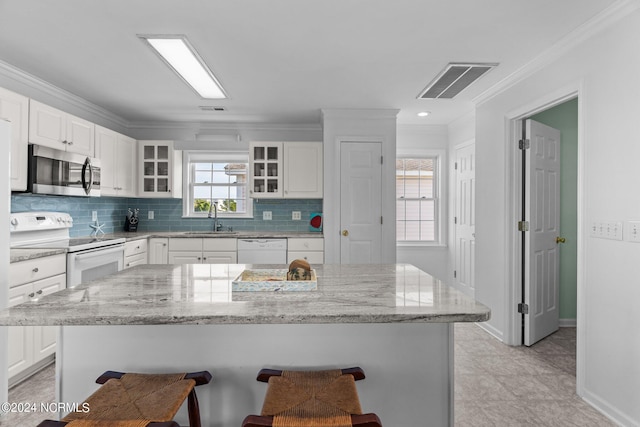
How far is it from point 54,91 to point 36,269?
1.93 meters

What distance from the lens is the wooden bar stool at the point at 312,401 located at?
1105mm

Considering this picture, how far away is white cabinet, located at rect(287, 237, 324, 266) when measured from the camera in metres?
4.65

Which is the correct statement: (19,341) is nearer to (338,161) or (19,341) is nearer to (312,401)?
(312,401)

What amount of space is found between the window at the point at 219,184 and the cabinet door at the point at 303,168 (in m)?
0.75

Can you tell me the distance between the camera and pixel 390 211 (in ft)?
15.3

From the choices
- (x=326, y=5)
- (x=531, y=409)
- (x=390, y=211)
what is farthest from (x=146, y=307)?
(x=390, y=211)

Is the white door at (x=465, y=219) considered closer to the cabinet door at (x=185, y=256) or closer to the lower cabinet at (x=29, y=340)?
the cabinet door at (x=185, y=256)

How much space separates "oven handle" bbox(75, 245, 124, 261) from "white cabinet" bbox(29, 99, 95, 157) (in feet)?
3.07

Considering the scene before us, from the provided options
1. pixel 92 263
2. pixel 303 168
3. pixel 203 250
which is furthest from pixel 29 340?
pixel 303 168

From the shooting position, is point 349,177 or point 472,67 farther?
point 349,177

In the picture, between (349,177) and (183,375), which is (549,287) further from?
(183,375)

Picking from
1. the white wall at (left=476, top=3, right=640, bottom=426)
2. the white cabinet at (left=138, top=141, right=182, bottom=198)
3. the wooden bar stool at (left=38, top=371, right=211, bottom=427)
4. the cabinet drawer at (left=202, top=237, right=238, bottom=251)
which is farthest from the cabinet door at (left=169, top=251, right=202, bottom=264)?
the white wall at (left=476, top=3, right=640, bottom=426)

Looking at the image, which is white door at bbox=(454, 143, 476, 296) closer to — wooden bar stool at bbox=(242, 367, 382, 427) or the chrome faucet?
the chrome faucet

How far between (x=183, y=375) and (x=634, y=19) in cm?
290
